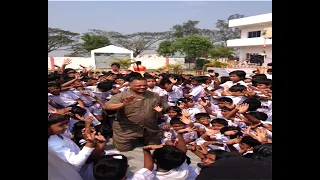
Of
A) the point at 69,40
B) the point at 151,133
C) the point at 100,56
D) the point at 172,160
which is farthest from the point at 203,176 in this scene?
the point at 69,40

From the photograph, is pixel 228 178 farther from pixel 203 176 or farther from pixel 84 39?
pixel 84 39

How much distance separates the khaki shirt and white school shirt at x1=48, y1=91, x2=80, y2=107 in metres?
0.73

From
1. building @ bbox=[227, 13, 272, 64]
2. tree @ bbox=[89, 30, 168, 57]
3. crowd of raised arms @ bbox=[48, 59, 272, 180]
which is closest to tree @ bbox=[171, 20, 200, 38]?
tree @ bbox=[89, 30, 168, 57]

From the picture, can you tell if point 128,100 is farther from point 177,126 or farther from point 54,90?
point 54,90

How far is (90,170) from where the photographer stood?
7.28ft

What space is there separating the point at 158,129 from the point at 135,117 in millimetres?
338

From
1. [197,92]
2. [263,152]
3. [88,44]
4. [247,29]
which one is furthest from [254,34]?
[263,152]

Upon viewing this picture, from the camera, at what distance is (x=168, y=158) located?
6.86 ft

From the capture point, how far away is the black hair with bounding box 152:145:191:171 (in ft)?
6.88

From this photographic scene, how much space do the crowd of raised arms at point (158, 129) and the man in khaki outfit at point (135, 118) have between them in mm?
12

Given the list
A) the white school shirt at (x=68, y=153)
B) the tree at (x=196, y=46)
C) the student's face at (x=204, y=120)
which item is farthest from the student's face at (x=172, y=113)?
the tree at (x=196, y=46)

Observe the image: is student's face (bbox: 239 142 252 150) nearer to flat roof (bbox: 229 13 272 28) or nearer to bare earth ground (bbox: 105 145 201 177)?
bare earth ground (bbox: 105 145 201 177)

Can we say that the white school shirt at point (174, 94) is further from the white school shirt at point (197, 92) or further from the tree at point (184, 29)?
the tree at point (184, 29)
